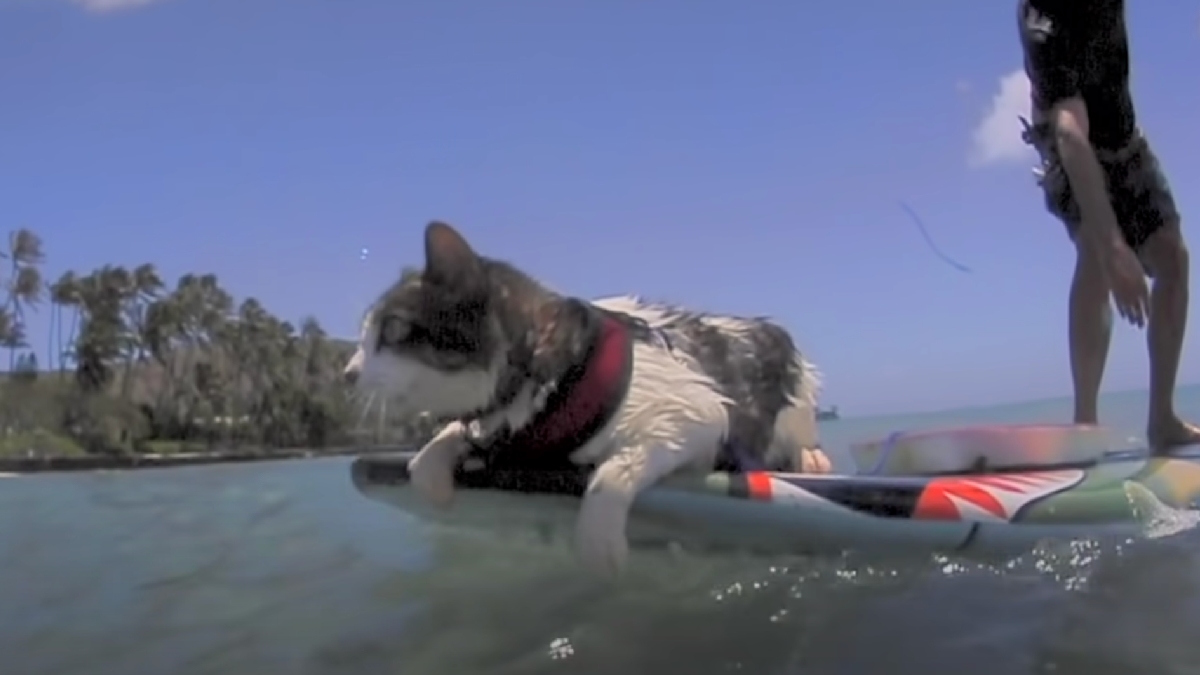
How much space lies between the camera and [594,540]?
3402 mm

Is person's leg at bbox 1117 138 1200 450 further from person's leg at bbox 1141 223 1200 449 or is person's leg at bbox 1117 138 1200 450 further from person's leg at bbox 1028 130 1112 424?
person's leg at bbox 1028 130 1112 424

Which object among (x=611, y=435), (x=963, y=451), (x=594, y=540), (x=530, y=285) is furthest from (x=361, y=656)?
(x=963, y=451)

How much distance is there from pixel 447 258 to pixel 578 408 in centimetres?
59

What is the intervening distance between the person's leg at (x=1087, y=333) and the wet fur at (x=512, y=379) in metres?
2.43

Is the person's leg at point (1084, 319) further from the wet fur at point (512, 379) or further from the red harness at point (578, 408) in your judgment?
the red harness at point (578, 408)

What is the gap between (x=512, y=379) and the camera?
3.64 m

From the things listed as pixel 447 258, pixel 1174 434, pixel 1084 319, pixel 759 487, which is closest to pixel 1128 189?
pixel 1084 319

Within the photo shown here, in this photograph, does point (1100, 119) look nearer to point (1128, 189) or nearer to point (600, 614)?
point (1128, 189)

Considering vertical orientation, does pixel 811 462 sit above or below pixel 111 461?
above

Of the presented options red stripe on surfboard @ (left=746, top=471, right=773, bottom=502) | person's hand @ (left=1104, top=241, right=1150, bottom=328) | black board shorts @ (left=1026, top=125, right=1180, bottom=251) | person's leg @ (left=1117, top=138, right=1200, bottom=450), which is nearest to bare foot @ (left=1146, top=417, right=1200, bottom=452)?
person's leg @ (left=1117, top=138, right=1200, bottom=450)

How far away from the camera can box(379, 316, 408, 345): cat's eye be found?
142 inches

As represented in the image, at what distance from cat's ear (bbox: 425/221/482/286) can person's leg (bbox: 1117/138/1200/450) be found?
Answer: 347 centimetres

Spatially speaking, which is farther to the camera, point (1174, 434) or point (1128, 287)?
point (1174, 434)

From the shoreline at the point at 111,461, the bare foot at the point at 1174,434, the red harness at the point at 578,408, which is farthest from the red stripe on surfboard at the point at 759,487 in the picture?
the shoreline at the point at 111,461
